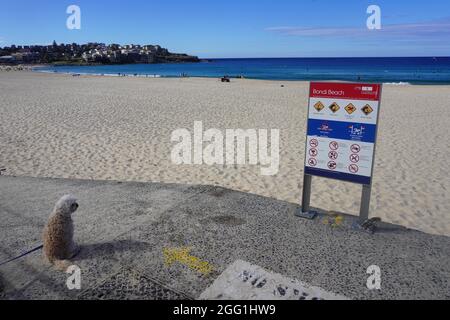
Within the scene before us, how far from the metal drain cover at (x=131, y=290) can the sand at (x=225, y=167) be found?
3.27 metres

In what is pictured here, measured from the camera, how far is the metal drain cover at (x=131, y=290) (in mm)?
2738

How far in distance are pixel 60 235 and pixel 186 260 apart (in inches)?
45.8

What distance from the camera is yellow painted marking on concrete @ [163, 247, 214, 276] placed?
3.09 m

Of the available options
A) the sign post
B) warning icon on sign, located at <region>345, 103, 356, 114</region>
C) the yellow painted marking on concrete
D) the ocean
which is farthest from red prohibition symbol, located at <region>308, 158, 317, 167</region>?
the ocean

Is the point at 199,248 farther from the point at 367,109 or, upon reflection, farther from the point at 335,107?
the point at 367,109

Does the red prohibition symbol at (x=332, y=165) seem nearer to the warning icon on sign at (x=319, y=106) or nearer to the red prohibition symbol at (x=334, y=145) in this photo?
the red prohibition symbol at (x=334, y=145)

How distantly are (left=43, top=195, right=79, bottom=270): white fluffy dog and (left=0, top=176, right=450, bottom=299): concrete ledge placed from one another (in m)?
0.10

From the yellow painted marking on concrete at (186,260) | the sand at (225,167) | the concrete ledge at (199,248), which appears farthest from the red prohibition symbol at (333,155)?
the yellow painted marking on concrete at (186,260)

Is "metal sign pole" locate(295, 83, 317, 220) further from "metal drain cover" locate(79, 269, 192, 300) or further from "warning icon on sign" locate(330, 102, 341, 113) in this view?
"metal drain cover" locate(79, 269, 192, 300)

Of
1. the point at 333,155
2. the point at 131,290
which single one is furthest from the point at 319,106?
the point at 131,290

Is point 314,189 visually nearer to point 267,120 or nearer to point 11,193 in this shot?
point 11,193

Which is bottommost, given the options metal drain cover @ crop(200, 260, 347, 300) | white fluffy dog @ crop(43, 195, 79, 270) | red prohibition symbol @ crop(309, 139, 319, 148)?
metal drain cover @ crop(200, 260, 347, 300)

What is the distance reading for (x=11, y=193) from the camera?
194 inches

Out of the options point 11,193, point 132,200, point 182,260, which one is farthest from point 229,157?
point 182,260
